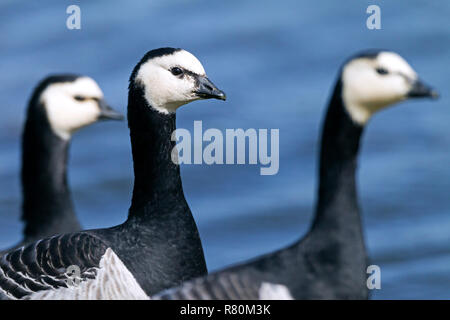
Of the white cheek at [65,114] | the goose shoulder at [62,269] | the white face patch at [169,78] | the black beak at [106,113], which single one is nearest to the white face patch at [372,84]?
the white face patch at [169,78]

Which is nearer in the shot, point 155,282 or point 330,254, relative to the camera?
point 330,254

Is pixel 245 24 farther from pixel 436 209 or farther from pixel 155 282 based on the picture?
pixel 155 282

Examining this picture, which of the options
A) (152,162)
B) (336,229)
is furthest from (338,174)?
(152,162)

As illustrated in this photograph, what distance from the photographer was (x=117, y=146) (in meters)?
15.4

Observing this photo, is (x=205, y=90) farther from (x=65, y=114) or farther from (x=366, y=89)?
(x=65, y=114)

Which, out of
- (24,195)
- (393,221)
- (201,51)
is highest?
(201,51)

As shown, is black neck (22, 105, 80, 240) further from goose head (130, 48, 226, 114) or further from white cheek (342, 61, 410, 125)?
white cheek (342, 61, 410, 125)

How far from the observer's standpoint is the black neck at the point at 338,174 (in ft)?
19.4

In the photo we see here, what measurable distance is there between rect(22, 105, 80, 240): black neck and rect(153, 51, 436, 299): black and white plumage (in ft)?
11.6

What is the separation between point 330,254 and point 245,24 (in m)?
12.6

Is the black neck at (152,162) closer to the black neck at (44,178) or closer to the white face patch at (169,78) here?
the white face patch at (169,78)

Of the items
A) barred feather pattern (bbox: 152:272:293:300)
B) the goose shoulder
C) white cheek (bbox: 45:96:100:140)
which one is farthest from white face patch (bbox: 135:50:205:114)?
white cheek (bbox: 45:96:100:140)

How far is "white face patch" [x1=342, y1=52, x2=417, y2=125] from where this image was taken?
591 cm
